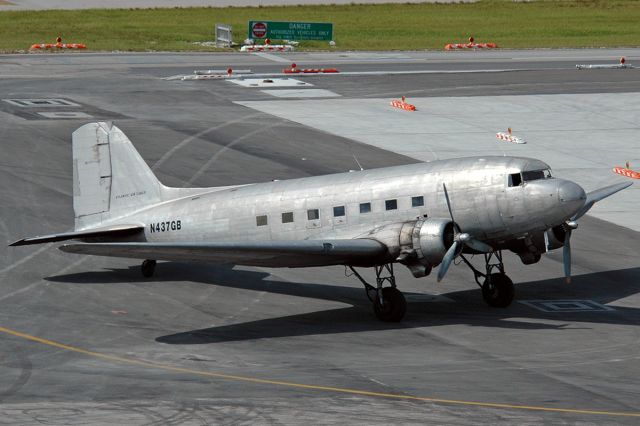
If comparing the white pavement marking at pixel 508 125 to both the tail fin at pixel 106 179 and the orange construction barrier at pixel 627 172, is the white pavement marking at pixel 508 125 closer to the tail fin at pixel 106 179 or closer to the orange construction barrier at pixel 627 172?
the orange construction barrier at pixel 627 172

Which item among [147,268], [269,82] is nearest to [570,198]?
[147,268]

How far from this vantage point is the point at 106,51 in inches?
3964

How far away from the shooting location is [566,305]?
116ft

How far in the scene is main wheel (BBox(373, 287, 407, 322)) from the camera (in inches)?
1296

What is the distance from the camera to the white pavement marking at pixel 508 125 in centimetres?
5728

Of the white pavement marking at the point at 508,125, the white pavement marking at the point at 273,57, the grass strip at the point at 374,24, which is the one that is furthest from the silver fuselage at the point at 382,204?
the grass strip at the point at 374,24

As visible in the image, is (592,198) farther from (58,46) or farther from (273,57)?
(58,46)

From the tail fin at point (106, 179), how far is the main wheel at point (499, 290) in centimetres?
1062

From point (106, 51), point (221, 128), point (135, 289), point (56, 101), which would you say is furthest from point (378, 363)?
point (106, 51)

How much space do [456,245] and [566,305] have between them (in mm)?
5647

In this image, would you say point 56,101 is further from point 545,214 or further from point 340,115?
point 545,214

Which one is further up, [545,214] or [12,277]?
[545,214]

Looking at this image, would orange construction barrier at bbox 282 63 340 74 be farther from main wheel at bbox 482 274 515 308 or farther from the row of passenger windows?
main wheel at bbox 482 274 515 308

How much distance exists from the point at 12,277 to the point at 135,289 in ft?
13.4
